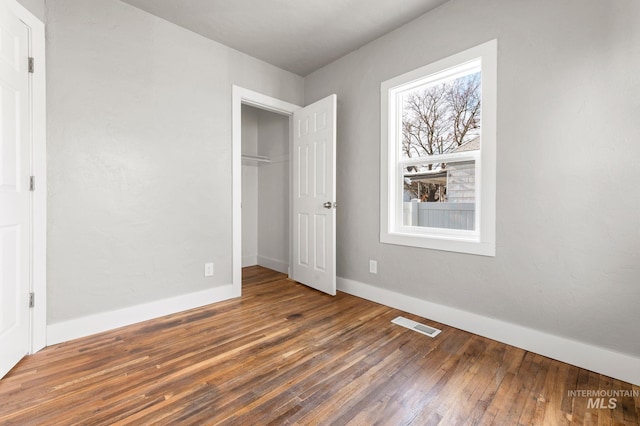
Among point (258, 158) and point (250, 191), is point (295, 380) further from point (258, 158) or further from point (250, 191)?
point (250, 191)

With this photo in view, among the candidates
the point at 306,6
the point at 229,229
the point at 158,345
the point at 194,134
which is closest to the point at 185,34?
the point at 194,134

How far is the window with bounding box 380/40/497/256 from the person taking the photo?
2215mm

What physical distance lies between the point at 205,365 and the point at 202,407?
401 millimetres

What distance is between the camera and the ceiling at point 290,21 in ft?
7.88

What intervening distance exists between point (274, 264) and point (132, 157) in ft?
8.15

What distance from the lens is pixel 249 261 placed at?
4.69 m

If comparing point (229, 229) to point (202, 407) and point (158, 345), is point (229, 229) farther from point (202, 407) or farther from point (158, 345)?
point (202, 407)

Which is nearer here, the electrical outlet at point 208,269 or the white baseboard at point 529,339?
the white baseboard at point 529,339

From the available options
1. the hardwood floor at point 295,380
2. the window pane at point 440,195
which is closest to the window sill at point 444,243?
the window pane at point 440,195

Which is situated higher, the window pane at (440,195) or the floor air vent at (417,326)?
the window pane at (440,195)

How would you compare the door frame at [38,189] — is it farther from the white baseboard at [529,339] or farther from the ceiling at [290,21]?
the white baseboard at [529,339]

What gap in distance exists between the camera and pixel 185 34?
9.00 feet

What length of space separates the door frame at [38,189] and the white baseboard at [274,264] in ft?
8.47

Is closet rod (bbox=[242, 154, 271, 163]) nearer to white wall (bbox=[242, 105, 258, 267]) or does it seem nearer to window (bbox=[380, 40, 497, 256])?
white wall (bbox=[242, 105, 258, 267])
